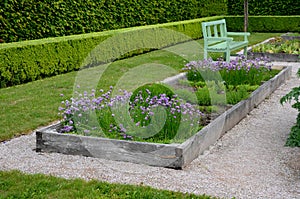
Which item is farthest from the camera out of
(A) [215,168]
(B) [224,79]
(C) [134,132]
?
(B) [224,79]

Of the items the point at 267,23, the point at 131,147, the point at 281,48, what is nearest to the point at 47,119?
the point at 131,147

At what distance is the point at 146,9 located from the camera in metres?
16.1

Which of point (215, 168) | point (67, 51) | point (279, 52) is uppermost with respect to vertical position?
point (67, 51)

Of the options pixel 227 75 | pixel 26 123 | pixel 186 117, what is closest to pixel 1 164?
pixel 26 123

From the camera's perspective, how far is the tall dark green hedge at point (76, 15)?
10402mm

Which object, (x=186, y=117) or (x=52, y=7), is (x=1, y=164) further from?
(x=52, y=7)

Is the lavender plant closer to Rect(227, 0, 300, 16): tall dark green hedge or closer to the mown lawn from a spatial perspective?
the mown lawn

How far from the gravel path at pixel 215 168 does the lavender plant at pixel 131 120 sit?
0.38 metres

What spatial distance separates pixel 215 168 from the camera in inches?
184

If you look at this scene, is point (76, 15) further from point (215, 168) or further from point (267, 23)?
point (267, 23)

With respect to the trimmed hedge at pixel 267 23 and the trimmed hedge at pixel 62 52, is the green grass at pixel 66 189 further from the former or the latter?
the trimmed hedge at pixel 267 23

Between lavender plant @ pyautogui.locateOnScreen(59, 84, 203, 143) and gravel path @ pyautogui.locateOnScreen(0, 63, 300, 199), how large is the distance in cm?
38

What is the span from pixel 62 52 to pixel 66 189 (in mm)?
6731

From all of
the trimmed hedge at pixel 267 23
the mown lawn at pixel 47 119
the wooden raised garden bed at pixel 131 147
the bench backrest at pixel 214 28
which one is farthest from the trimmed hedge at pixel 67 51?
the trimmed hedge at pixel 267 23
